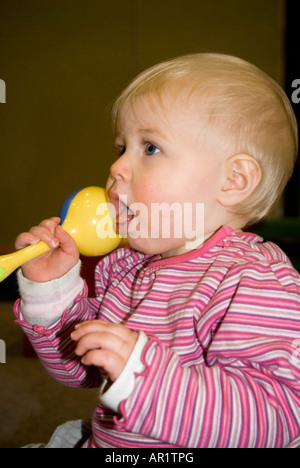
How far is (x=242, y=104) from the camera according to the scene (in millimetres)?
581

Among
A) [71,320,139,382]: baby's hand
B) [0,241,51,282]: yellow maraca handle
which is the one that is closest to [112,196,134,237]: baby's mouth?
[0,241,51,282]: yellow maraca handle

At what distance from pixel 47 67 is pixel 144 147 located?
2252mm

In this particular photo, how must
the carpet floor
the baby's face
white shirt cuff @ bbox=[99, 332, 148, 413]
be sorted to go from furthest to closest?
1. the carpet floor
2. the baby's face
3. white shirt cuff @ bbox=[99, 332, 148, 413]

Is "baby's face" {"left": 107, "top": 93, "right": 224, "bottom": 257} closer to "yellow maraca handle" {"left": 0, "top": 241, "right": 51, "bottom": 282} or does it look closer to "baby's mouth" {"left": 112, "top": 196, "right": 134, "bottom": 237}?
"baby's mouth" {"left": 112, "top": 196, "right": 134, "bottom": 237}

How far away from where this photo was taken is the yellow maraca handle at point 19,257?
0.58m

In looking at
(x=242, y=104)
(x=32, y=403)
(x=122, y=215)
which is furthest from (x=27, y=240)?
(x=32, y=403)

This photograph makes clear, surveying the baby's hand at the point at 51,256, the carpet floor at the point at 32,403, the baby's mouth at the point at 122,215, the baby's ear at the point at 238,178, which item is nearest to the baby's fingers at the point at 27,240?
the baby's hand at the point at 51,256

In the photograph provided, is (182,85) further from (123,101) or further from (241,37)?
(241,37)

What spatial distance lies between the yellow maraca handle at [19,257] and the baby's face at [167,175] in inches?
5.1

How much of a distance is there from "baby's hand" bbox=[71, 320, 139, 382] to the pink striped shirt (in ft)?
0.07

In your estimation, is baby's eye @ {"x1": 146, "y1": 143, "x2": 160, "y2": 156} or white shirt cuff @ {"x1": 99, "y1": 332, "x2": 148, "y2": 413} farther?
baby's eye @ {"x1": 146, "y1": 143, "x2": 160, "y2": 156}

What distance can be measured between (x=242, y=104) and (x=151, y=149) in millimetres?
134

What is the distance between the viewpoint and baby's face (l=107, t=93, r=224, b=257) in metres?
0.57

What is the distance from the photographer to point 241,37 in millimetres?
2486
